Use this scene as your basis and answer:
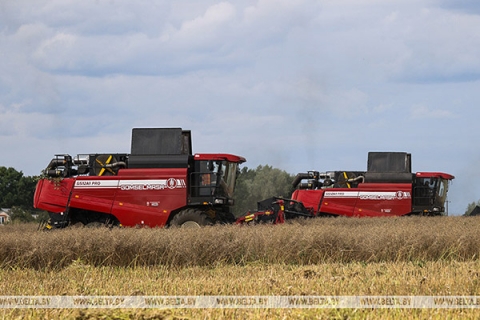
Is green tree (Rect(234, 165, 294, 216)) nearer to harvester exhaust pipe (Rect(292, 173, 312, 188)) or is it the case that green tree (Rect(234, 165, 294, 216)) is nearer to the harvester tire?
harvester exhaust pipe (Rect(292, 173, 312, 188))

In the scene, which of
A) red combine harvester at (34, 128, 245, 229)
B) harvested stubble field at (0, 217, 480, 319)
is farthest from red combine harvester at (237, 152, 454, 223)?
harvested stubble field at (0, 217, 480, 319)

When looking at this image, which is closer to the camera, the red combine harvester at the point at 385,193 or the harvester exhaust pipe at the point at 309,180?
the red combine harvester at the point at 385,193

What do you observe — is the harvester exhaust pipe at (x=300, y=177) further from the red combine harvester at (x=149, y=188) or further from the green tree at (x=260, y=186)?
the green tree at (x=260, y=186)

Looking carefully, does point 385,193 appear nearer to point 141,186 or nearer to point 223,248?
point 141,186

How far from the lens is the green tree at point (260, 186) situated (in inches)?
1927

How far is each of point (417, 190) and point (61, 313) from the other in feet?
73.9

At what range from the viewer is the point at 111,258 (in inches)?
465

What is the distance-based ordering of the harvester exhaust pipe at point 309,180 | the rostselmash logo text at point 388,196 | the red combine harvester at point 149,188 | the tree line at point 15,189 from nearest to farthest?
1. the red combine harvester at point 149,188
2. the rostselmash logo text at point 388,196
3. the harvester exhaust pipe at point 309,180
4. the tree line at point 15,189

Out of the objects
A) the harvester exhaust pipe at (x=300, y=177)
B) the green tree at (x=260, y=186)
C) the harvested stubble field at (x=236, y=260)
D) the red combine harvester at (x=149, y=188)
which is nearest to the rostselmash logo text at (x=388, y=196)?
the harvester exhaust pipe at (x=300, y=177)

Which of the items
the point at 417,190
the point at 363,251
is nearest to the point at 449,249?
the point at 363,251

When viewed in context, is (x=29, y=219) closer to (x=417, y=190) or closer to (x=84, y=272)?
(x=417, y=190)

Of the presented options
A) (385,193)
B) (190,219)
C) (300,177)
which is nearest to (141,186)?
(190,219)

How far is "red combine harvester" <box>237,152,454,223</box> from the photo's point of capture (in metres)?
27.1

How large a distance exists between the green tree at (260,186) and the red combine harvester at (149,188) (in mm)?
27656
